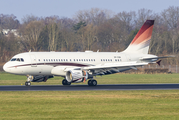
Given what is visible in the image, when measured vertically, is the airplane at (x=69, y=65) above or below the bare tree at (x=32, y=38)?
below

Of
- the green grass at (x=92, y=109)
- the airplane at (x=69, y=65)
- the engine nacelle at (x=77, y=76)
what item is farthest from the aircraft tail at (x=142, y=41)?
the green grass at (x=92, y=109)

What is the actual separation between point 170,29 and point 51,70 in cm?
11381

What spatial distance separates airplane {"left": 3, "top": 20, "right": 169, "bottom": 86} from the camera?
→ 4131cm

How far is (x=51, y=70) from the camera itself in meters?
42.6

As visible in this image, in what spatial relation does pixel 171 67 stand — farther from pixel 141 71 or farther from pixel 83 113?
pixel 83 113

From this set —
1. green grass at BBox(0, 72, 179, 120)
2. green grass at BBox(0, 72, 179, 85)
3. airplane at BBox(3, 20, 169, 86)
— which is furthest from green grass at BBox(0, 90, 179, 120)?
green grass at BBox(0, 72, 179, 85)

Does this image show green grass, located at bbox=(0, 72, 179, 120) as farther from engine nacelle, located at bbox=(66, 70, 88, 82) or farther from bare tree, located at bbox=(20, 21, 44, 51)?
bare tree, located at bbox=(20, 21, 44, 51)

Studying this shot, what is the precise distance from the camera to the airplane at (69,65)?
41312mm

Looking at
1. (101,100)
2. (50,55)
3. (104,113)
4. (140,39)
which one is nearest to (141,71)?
(140,39)

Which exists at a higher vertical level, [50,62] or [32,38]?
[32,38]

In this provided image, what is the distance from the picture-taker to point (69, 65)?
43688 mm

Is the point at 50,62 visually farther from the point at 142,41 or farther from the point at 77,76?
the point at 142,41

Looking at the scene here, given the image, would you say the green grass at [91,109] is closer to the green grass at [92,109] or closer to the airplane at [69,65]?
the green grass at [92,109]

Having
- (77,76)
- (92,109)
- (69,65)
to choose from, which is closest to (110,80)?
(69,65)
